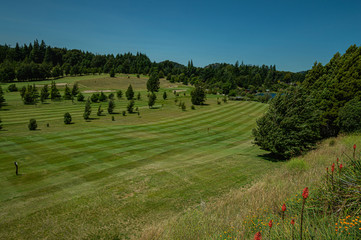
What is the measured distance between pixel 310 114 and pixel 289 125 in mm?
2991

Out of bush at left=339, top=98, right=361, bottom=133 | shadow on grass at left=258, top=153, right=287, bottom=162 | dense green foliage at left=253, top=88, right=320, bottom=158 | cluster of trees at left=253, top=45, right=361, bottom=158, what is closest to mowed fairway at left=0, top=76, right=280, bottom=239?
shadow on grass at left=258, top=153, right=287, bottom=162

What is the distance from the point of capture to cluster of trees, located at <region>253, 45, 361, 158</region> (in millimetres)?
21828

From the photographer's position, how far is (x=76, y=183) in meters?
17.4

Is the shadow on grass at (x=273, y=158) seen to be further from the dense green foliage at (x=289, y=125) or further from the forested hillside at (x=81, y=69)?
the forested hillside at (x=81, y=69)

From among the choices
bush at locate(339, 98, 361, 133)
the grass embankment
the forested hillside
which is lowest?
the grass embankment

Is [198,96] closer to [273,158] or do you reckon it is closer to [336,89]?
[336,89]

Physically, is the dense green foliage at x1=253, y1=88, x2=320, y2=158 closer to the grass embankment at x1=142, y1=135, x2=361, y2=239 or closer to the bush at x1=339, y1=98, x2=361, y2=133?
the bush at x1=339, y1=98, x2=361, y2=133

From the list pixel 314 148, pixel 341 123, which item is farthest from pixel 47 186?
pixel 341 123

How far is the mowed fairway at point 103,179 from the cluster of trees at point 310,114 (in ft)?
10.4

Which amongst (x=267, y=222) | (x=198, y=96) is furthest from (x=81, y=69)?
(x=267, y=222)

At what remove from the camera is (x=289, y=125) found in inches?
865

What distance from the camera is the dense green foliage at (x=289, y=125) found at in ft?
70.9

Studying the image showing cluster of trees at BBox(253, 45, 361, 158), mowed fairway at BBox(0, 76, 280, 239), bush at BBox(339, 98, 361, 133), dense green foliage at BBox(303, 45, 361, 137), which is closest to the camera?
mowed fairway at BBox(0, 76, 280, 239)

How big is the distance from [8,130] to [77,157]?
74.6ft
